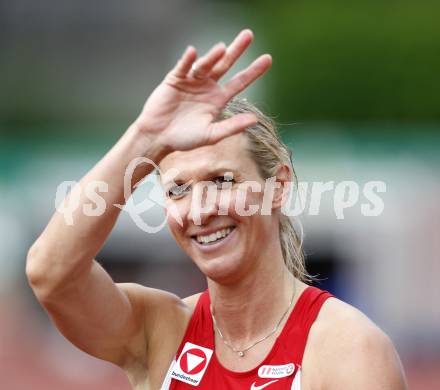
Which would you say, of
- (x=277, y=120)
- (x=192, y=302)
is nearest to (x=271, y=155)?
(x=192, y=302)

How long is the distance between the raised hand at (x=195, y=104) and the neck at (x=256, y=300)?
0.72m

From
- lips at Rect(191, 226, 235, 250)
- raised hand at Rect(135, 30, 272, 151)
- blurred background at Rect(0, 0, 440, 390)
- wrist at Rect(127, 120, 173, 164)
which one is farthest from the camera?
blurred background at Rect(0, 0, 440, 390)

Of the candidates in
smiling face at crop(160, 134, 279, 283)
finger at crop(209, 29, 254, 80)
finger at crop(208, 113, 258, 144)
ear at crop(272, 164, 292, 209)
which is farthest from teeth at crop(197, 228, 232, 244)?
finger at crop(209, 29, 254, 80)

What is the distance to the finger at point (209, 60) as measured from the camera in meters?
2.76

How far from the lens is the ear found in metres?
3.56

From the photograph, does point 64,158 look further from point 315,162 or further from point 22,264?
point 315,162

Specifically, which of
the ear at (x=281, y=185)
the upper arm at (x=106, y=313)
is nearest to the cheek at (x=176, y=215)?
the upper arm at (x=106, y=313)

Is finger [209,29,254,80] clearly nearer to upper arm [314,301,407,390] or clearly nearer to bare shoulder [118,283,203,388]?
upper arm [314,301,407,390]

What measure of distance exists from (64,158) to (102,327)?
433 inches

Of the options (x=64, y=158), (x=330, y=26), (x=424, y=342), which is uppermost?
(x=330, y=26)

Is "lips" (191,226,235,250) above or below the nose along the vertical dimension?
below

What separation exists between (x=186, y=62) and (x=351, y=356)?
3.39ft

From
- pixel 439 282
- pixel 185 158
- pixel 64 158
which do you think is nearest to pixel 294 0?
pixel 64 158

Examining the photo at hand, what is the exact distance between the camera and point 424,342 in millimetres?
11781
